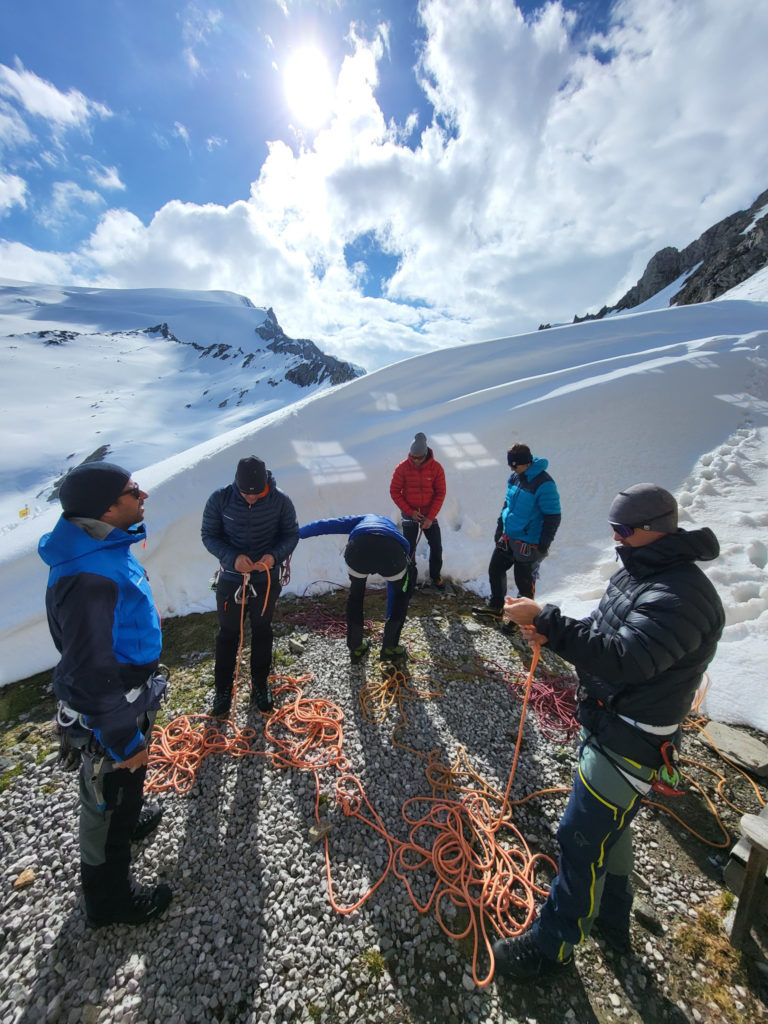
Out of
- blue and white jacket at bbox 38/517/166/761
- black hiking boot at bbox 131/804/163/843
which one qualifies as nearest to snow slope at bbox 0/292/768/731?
black hiking boot at bbox 131/804/163/843

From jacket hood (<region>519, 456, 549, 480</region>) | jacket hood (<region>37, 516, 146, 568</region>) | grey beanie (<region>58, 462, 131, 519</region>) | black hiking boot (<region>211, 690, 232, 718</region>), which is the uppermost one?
grey beanie (<region>58, 462, 131, 519</region>)

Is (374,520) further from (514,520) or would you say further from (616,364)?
(616,364)

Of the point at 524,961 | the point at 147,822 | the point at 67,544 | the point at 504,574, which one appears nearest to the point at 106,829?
the point at 147,822

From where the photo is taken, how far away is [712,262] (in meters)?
41.8

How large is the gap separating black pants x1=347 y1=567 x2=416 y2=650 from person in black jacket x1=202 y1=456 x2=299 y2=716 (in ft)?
3.41

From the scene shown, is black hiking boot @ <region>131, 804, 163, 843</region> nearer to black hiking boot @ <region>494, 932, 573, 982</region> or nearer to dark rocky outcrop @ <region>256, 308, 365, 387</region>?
black hiking boot @ <region>494, 932, 573, 982</region>

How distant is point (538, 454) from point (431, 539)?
4185 millimetres

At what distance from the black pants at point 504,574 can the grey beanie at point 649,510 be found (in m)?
3.55

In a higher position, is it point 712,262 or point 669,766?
point 712,262

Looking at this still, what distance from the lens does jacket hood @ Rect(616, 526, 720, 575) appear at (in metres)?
2.22

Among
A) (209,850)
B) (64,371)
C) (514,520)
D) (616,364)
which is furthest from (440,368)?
(64,371)

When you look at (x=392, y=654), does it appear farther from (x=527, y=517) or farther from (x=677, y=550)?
(x=677, y=550)

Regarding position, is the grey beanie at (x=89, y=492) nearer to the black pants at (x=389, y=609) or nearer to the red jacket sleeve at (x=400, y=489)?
the black pants at (x=389, y=609)

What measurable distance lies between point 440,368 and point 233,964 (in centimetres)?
1443
